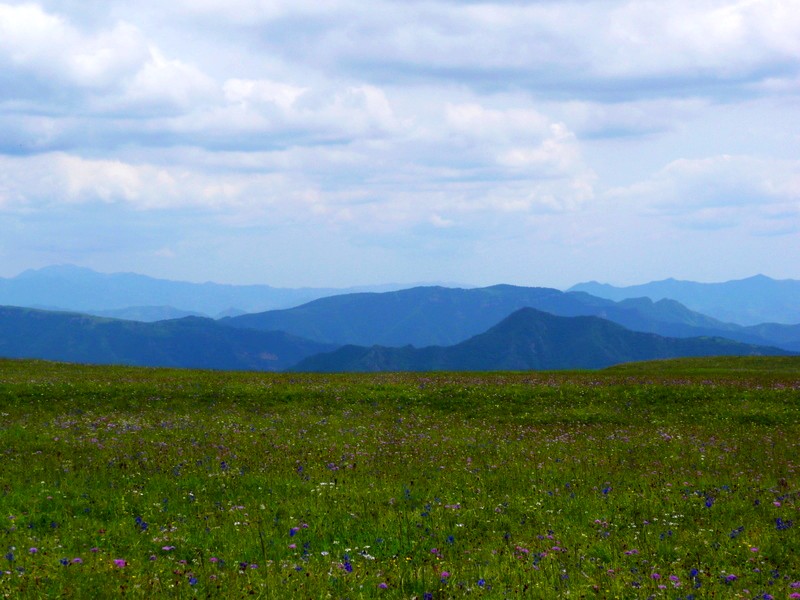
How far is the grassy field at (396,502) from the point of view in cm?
881

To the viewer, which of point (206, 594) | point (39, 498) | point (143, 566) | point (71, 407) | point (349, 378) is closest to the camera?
point (206, 594)

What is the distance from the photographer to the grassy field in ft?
28.9

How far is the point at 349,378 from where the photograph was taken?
40812 millimetres

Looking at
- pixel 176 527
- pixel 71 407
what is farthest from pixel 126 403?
pixel 176 527

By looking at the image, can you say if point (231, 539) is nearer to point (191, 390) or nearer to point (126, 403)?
point (126, 403)

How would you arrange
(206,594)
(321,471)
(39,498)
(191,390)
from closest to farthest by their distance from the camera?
(206,594), (39,498), (321,471), (191,390)

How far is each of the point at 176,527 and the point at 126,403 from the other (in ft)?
66.0

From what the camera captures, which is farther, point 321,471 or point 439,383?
point 439,383

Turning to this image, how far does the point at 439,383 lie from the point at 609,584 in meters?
28.3

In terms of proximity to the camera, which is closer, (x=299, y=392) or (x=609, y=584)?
(x=609, y=584)

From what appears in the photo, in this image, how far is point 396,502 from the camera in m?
13.5

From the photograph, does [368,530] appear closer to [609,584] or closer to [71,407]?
[609,584]

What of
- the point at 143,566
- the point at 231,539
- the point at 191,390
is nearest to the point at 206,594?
the point at 143,566

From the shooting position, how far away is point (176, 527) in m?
11.5
